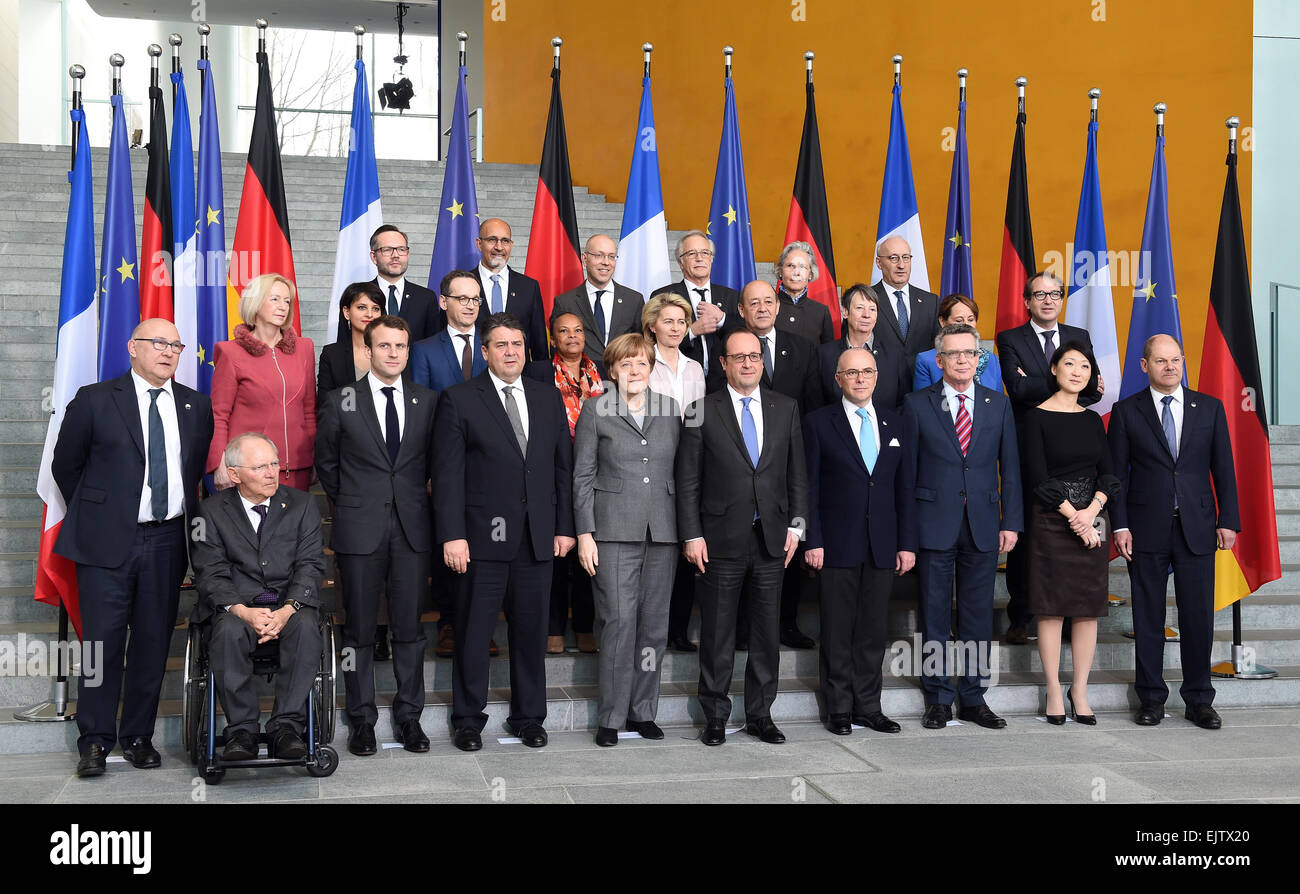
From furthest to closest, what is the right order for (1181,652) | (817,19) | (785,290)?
(817,19) → (785,290) → (1181,652)

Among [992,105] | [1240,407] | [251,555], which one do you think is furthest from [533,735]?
[992,105]

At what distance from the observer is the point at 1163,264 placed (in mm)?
6555

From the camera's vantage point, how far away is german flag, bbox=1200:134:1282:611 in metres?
5.84

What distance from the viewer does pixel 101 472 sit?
438cm

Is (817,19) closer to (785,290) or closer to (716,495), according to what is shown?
(785,290)

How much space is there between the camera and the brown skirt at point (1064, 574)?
5.18 metres

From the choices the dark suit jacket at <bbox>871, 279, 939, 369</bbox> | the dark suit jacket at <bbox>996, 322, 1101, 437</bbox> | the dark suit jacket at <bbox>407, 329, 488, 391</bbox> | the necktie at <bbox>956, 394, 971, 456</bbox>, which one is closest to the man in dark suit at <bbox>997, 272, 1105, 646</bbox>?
the dark suit jacket at <bbox>996, 322, 1101, 437</bbox>

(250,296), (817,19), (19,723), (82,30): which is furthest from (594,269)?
(82,30)

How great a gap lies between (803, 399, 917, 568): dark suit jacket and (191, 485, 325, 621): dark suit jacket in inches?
77.0

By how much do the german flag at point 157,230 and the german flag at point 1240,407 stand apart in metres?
5.03

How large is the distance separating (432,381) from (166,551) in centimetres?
126

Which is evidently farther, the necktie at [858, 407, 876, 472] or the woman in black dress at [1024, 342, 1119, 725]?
the woman in black dress at [1024, 342, 1119, 725]

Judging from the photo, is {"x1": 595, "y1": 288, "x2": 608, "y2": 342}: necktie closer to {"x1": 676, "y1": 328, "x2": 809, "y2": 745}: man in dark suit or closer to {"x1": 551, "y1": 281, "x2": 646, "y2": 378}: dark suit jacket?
{"x1": 551, "y1": 281, "x2": 646, "y2": 378}: dark suit jacket

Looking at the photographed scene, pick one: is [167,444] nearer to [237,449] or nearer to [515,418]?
[237,449]
